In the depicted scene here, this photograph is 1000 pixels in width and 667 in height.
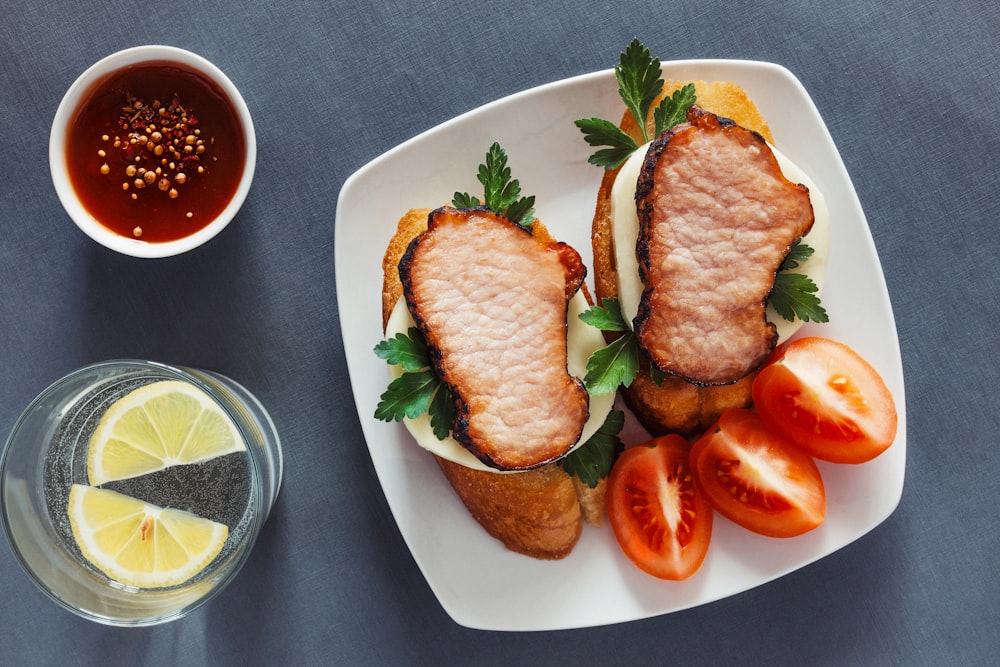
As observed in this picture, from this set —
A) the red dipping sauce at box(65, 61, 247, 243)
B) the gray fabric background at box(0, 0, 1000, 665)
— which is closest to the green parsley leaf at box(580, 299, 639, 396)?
the gray fabric background at box(0, 0, 1000, 665)

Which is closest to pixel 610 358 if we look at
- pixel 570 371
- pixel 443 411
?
pixel 570 371

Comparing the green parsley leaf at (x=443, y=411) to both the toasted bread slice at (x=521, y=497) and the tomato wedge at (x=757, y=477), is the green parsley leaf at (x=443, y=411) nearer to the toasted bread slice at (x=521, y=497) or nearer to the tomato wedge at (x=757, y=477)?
the toasted bread slice at (x=521, y=497)

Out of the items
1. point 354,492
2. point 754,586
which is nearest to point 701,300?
point 754,586

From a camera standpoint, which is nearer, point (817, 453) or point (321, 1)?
point (817, 453)

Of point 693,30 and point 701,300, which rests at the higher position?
point 693,30

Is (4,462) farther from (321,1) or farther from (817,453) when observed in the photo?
(817,453)

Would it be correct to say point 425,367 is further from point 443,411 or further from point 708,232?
point 708,232

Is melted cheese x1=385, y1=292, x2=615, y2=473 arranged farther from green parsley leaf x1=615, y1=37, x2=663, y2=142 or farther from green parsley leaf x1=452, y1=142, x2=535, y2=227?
green parsley leaf x1=615, y1=37, x2=663, y2=142
